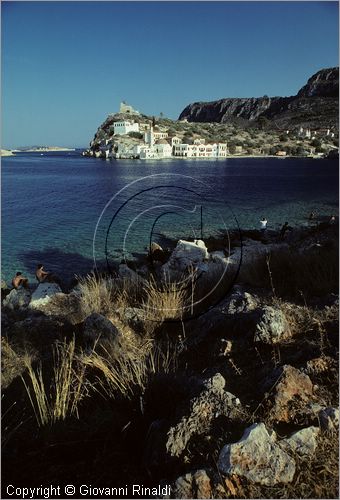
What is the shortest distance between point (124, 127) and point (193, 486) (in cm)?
2763

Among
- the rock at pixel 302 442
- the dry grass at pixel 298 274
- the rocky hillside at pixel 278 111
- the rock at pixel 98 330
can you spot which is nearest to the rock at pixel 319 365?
the rock at pixel 302 442

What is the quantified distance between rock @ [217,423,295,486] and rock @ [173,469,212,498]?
0.10 meters

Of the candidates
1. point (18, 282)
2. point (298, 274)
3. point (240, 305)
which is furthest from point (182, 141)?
point (240, 305)

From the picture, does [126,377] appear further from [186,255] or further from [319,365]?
[186,255]

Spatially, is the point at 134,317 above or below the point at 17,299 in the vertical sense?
above

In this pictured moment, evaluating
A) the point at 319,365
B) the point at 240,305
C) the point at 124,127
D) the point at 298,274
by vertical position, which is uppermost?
the point at 124,127

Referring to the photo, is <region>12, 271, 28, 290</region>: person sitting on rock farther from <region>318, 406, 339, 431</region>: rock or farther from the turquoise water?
<region>318, 406, 339, 431</region>: rock

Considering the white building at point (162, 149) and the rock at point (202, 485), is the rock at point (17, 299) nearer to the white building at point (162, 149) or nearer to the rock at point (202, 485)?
the rock at point (202, 485)

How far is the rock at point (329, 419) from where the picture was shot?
2.14 m

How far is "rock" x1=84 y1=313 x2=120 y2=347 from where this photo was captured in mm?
3852

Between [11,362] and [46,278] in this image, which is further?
[46,278]

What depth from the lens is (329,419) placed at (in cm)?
215

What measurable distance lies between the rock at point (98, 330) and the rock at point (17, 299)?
6.29 metres

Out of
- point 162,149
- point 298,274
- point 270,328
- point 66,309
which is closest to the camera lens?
point 270,328
